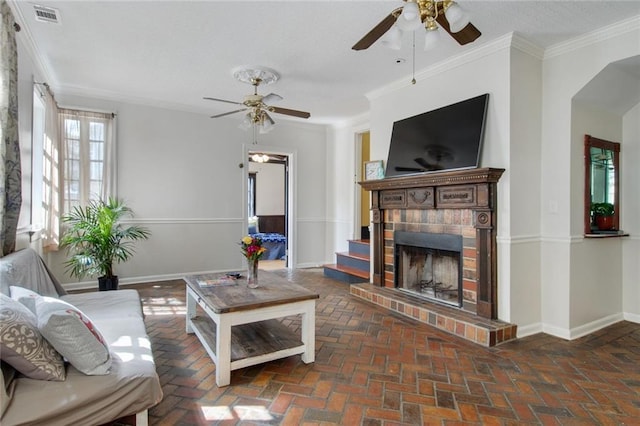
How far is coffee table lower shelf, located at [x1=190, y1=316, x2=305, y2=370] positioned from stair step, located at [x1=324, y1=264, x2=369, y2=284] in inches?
87.4

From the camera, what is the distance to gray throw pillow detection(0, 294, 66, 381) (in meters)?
1.36

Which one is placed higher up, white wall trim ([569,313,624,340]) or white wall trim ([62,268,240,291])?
white wall trim ([62,268,240,291])

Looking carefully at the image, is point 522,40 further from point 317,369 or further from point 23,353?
point 23,353

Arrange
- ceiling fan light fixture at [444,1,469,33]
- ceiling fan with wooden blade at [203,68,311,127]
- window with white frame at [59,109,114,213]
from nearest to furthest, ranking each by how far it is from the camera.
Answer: ceiling fan light fixture at [444,1,469,33] → ceiling fan with wooden blade at [203,68,311,127] → window with white frame at [59,109,114,213]

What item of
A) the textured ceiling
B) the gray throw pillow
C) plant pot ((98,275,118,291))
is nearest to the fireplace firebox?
the textured ceiling

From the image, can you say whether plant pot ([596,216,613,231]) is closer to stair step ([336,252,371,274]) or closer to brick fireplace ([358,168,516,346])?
brick fireplace ([358,168,516,346])

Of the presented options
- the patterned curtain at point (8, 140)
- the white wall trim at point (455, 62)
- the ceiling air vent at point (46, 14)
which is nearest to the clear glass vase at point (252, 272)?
the patterned curtain at point (8, 140)

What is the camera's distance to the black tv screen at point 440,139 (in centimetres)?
323

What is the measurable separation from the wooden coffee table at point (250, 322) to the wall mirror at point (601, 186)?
2770 mm

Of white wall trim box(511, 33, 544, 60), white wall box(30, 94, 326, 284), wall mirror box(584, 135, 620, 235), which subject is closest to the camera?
white wall trim box(511, 33, 544, 60)

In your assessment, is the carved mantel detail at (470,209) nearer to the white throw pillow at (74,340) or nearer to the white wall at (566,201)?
the white wall at (566,201)

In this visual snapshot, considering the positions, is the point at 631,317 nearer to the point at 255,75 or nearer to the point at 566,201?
the point at 566,201

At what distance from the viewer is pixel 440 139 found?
3.55m

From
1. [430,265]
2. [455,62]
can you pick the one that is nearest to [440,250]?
[430,265]
